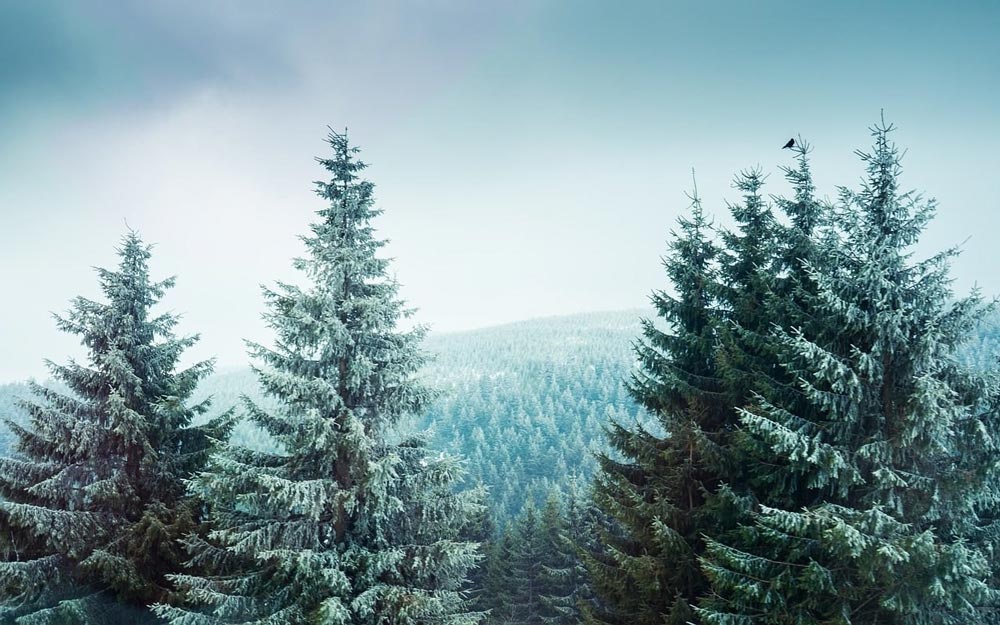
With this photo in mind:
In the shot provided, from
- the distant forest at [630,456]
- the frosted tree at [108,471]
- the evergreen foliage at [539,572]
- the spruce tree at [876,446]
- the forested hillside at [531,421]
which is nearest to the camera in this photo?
the spruce tree at [876,446]

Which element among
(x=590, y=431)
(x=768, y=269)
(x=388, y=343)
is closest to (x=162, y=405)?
(x=388, y=343)

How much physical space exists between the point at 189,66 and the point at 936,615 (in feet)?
680

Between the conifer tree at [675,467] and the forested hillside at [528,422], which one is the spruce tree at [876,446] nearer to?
the conifer tree at [675,467]

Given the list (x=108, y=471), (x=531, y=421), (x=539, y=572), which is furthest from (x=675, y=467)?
(x=531, y=421)

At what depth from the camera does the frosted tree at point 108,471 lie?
1019cm

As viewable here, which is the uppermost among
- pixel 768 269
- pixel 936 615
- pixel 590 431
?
pixel 768 269

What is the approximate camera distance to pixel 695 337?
9609 millimetres

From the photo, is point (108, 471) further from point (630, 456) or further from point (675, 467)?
point (675, 467)

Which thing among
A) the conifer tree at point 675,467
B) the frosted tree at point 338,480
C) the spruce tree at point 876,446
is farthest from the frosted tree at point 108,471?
the spruce tree at point 876,446

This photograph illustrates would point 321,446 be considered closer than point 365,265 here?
Yes

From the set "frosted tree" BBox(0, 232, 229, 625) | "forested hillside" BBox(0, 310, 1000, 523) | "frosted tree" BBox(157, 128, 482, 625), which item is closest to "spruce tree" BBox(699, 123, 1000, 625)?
"frosted tree" BBox(157, 128, 482, 625)

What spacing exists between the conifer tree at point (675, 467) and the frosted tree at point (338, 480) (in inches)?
114

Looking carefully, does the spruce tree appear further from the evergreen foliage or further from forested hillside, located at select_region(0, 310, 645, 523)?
forested hillside, located at select_region(0, 310, 645, 523)

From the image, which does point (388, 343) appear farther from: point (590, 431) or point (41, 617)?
point (590, 431)
